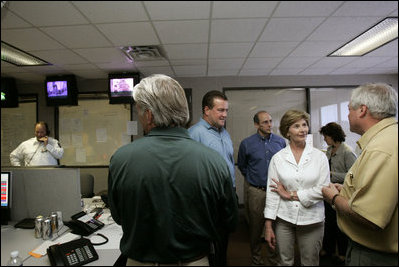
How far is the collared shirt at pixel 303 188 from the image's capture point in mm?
982

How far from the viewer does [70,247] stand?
3.45 ft

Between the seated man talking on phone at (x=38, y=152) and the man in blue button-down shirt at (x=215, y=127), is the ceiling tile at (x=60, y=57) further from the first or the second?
the man in blue button-down shirt at (x=215, y=127)

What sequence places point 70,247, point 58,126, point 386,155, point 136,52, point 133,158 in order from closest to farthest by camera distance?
1. point 386,155
2. point 133,158
3. point 70,247
4. point 136,52
5. point 58,126

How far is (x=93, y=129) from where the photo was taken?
3826 mm

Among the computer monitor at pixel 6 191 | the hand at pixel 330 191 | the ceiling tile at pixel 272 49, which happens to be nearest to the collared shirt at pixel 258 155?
the ceiling tile at pixel 272 49

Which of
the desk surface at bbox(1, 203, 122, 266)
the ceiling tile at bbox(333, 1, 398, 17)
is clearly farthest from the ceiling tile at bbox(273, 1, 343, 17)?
the desk surface at bbox(1, 203, 122, 266)

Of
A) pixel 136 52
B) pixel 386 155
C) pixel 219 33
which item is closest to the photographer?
pixel 386 155

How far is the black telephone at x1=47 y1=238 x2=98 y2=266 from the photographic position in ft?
3.20

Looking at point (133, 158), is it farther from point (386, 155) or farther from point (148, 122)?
point (386, 155)

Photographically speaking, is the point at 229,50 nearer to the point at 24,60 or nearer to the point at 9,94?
the point at 24,60

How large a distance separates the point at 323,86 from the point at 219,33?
8.88ft

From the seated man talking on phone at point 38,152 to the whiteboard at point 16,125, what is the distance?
1.71 meters

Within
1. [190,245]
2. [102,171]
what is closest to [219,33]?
[190,245]

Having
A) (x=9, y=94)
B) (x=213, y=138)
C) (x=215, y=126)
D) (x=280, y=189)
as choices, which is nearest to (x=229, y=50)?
(x=215, y=126)
